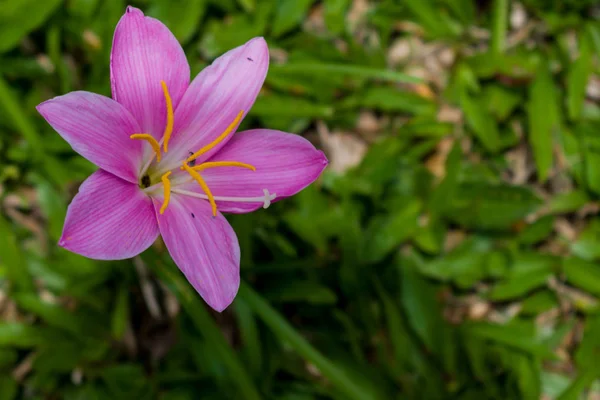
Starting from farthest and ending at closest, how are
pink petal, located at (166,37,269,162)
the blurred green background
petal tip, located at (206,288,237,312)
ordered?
1. the blurred green background
2. pink petal, located at (166,37,269,162)
3. petal tip, located at (206,288,237,312)

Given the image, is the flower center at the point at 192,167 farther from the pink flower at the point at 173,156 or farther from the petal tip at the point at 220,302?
the petal tip at the point at 220,302

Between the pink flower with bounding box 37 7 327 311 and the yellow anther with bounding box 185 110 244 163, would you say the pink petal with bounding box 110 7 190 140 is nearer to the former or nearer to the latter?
the pink flower with bounding box 37 7 327 311

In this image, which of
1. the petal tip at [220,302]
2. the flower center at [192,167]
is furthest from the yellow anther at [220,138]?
the petal tip at [220,302]

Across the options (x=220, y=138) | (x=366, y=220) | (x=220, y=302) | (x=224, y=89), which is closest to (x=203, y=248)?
(x=220, y=302)

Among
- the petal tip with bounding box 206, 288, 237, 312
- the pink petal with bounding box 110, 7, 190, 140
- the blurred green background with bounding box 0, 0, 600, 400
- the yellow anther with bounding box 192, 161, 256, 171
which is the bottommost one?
the blurred green background with bounding box 0, 0, 600, 400

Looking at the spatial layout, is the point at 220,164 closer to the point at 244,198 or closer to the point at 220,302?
the point at 244,198

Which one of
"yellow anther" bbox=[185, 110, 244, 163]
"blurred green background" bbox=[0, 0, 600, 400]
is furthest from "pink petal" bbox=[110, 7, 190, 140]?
"blurred green background" bbox=[0, 0, 600, 400]

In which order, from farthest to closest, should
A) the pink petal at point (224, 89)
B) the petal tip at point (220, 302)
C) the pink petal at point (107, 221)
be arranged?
the pink petal at point (224, 89)
the petal tip at point (220, 302)
the pink petal at point (107, 221)
